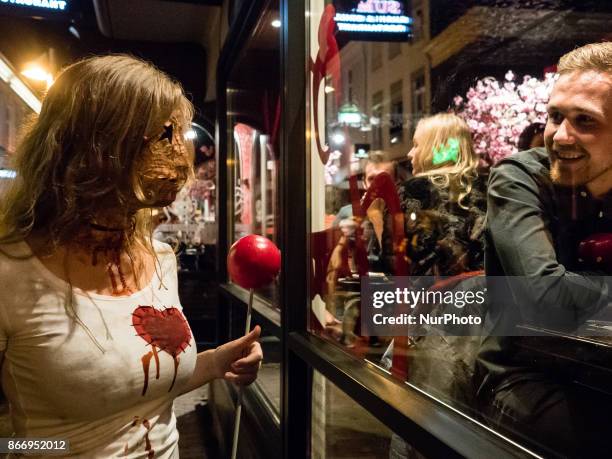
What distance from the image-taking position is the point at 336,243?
248 cm

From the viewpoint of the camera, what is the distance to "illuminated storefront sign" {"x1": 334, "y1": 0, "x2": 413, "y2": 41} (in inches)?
108

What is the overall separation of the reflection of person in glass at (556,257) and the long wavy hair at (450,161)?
0.78 feet

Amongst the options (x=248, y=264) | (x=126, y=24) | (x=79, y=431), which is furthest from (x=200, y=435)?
(x=126, y=24)

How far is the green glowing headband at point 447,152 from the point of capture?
5.42 feet

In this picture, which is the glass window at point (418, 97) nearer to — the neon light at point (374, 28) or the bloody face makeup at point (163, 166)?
the neon light at point (374, 28)

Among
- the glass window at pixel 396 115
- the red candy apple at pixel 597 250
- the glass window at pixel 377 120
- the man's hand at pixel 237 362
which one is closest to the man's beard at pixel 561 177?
the red candy apple at pixel 597 250

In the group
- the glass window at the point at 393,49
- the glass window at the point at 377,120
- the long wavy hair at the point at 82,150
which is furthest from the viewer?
the glass window at the point at 393,49

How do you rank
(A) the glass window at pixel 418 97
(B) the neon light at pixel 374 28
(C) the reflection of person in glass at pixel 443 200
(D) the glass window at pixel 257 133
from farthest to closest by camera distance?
(D) the glass window at pixel 257 133, (B) the neon light at pixel 374 28, (A) the glass window at pixel 418 97, (C) the reflection of person in glass at pixel 443 200

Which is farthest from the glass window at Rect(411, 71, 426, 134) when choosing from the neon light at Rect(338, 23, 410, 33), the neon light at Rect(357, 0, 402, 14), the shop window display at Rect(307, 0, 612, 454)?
the neon light at Rect(357, 0, 402, 14)

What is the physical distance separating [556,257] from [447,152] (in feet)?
2.18

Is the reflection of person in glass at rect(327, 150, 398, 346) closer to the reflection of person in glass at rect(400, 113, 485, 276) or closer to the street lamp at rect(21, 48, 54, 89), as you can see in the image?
the reflection of person in glass at rect(400, 113, 485, 276)

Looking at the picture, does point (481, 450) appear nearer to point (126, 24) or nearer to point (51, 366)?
point (51, 366)

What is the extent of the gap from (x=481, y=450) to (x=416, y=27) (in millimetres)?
2060

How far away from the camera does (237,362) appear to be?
161 cm
